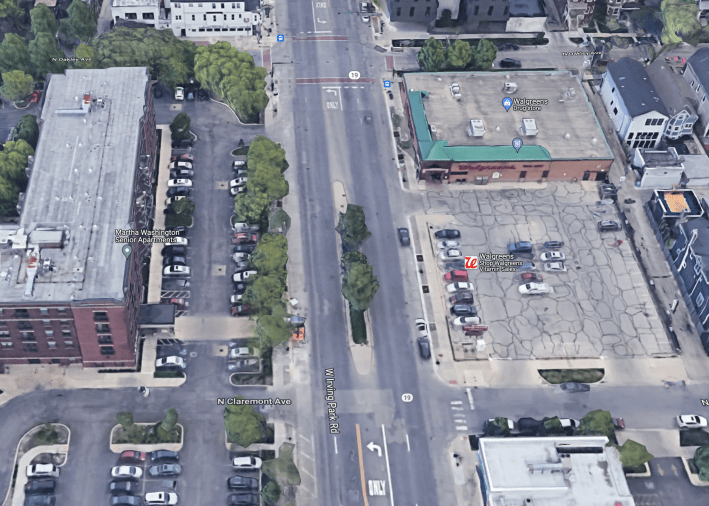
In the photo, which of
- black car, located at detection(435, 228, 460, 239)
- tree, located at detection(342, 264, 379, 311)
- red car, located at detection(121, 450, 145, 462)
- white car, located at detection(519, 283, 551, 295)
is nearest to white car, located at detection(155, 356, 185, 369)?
red car, located at detection(121, 450, 145, 462)

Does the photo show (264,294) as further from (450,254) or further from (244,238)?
(450,254)

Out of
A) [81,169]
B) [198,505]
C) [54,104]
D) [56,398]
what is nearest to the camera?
[198,505]

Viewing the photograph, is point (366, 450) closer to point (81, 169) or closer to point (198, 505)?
point (198, 505)

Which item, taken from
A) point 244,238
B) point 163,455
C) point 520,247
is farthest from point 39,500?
point 520,247

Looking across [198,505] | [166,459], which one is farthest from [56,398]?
[198,505]

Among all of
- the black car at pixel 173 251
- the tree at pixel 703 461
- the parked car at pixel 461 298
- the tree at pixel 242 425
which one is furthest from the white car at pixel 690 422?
the black car at pixel 173 251

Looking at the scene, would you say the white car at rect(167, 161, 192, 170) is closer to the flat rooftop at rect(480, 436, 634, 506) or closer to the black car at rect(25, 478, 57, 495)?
the black car at rect(25, 478, 57, 495)

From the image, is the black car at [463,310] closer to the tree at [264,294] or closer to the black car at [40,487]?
the tree at [264,294]
